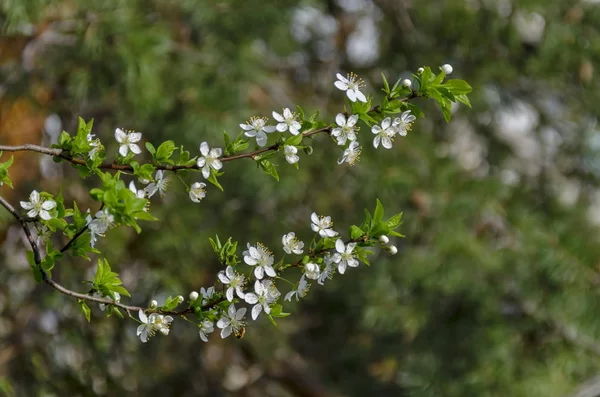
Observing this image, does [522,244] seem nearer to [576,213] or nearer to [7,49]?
[576,213]

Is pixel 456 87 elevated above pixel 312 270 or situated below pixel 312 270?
above

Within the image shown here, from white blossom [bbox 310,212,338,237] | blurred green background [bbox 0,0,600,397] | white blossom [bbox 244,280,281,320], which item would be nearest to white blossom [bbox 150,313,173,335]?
white blossom [bbox 244,280,281,320]

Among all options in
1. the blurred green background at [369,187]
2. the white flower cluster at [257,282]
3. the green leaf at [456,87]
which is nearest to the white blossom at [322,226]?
the white flower cluster at [257,282]

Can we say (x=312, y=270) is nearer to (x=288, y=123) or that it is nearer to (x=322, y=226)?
(x=322, y=226)

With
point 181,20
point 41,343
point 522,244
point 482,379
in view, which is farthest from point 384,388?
point 181,20

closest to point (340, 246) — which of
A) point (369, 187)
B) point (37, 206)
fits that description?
point (37, 206)

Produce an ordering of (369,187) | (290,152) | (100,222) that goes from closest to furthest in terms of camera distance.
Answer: (100,222) → (290,152) → (369,187)
